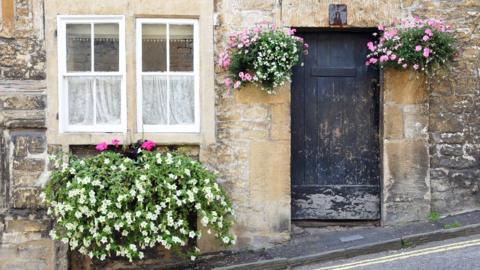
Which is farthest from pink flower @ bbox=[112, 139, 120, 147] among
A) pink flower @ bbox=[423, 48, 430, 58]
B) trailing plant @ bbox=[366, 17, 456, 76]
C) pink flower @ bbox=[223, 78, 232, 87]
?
pink flower @ bbox=[423, 48, 430, 58]

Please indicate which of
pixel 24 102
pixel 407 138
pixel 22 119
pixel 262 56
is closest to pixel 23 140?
pixel 22 119

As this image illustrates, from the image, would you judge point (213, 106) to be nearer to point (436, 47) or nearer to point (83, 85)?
point (83, 85)

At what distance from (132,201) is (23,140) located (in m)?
1.55

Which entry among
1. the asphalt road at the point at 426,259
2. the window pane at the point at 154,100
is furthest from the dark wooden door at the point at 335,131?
the window pane at the point at 154,100

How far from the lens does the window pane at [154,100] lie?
727cm

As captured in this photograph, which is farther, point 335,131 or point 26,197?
point 335,131

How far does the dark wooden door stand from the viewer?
24.7 ft

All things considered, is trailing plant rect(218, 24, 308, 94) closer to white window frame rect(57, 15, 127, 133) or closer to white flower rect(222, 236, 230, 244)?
white window frame rect(57, 15, 127, 133)

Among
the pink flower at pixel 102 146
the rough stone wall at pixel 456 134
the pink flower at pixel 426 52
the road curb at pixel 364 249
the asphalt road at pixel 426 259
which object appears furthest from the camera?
the rough stone wall at pixel 456 134

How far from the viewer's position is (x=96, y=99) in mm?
7273

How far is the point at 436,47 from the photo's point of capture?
22.4 feet

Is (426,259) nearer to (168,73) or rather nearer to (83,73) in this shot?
(168,73)

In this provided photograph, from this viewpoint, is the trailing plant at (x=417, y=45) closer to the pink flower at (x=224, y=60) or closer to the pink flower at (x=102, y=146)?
the pink flower at (x=224, y=60)

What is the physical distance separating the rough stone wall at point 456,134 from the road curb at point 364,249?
607 mm
